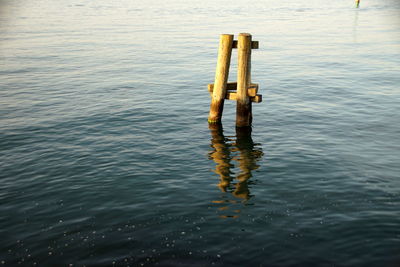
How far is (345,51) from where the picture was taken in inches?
1524

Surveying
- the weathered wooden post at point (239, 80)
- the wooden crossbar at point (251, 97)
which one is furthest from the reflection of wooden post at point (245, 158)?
the wooden crossbar at point (251, 97)

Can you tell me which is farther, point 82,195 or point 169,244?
point 82,195

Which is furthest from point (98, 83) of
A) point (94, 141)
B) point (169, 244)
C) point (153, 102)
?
point (169, 244)

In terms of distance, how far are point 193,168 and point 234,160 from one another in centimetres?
171

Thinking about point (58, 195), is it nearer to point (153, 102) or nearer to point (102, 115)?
point (102, 115)

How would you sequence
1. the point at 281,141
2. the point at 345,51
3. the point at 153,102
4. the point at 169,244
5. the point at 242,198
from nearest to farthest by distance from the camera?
the point at 169,244
the point at 242,198
the point at 281,141
the point at 153,102
the point at 345,51

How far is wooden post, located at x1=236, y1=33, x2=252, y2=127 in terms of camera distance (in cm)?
1614

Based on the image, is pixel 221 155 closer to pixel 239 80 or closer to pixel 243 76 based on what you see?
pixel 239 80

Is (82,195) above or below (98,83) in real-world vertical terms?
below

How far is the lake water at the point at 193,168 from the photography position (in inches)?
383

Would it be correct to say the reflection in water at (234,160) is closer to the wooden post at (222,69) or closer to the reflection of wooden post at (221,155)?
the reflection of wooden post at (221,155)

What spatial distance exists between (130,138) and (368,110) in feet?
40.1

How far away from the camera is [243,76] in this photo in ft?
54.1

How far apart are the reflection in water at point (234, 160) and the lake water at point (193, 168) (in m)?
0.07
